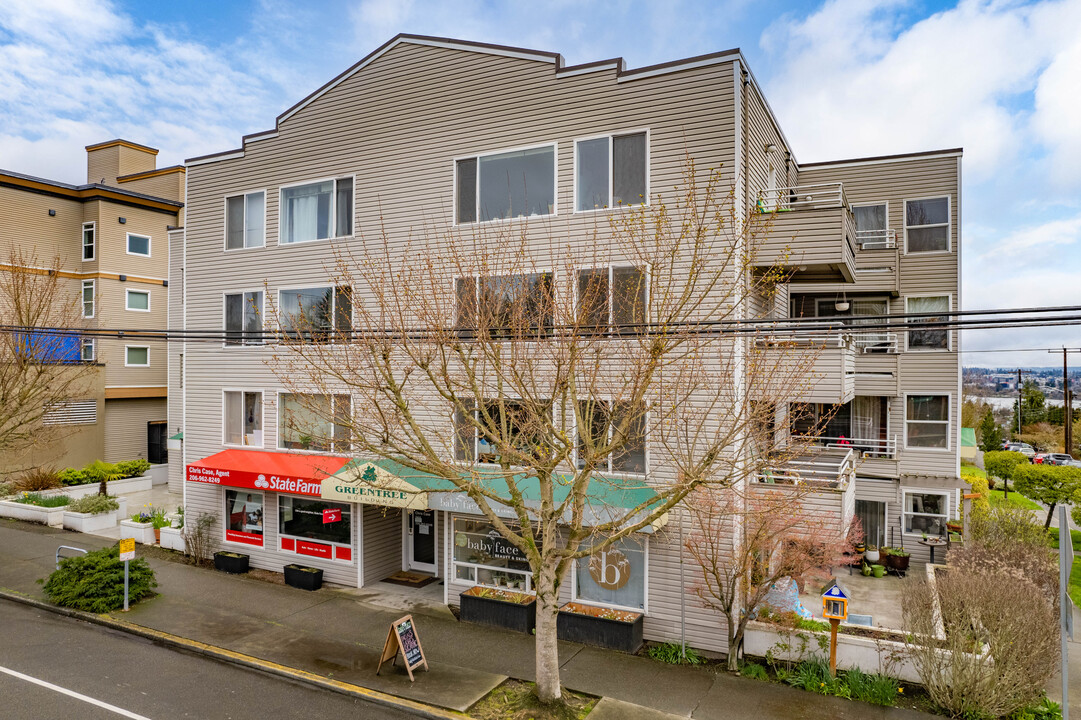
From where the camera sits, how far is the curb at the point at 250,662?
10.2m

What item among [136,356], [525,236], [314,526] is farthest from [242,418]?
[136,356]

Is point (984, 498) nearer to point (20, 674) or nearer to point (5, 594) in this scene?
point (20, 674)

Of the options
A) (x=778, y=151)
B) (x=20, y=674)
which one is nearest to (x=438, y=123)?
(x=778, y=151)

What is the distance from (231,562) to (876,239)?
20.4 meters

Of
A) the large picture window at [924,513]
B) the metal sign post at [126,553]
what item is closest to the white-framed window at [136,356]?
the metal sign post at [126,553]

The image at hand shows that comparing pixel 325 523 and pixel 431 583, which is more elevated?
pixel 325 523

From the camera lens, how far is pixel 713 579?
41.3 ft

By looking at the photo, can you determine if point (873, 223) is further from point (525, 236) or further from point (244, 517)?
point (244, 517)

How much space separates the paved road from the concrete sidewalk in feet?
2.00

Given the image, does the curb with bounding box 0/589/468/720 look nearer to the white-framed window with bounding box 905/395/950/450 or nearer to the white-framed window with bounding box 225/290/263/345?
the white-framed window with bounding box 225/290/263/345

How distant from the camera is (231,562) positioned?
57.6 feet

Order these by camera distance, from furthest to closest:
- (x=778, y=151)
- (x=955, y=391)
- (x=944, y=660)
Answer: (x=955, y=391) < (x=778, y=151) < (x=944, y=660)

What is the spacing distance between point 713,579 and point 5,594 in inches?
615

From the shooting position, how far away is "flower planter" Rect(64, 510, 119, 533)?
21.4m
